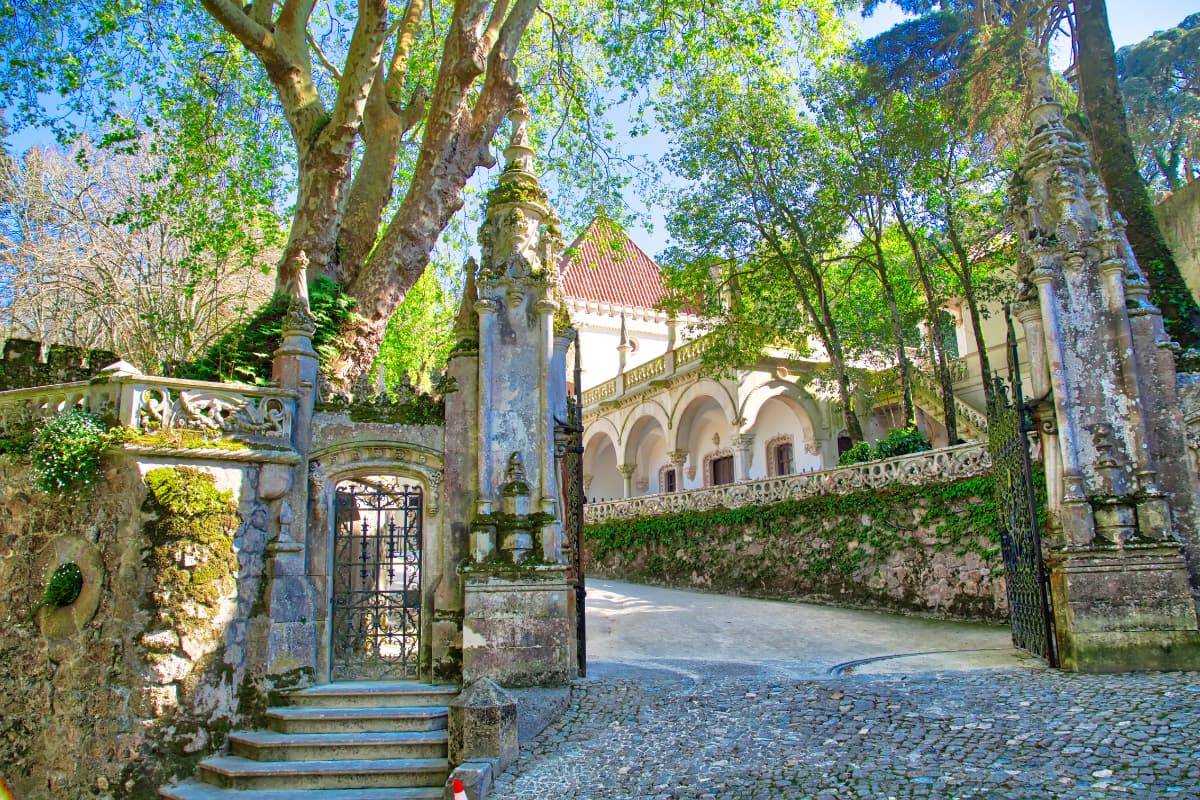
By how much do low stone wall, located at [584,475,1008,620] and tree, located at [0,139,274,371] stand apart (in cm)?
1213

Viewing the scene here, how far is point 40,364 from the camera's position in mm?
8852

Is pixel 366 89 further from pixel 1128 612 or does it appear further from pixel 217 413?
pixel 1128 612

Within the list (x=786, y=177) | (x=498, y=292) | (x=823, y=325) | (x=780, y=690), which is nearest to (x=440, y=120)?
(x=498, y=292)

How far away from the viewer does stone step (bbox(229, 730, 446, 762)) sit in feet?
22.9

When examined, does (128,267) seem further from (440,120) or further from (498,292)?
(498,292)

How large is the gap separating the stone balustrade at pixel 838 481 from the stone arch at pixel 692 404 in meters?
4.38

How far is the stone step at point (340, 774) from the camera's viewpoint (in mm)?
6664

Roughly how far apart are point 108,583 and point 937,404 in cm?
2193

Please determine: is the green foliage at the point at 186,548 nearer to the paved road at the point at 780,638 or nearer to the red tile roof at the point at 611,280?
the paved road at the point at 780,638

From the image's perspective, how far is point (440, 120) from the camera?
37.4 feet

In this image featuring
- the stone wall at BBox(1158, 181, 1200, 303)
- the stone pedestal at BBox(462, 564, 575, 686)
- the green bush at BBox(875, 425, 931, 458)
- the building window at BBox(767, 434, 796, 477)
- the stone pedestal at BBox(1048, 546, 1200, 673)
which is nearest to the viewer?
the stone pedestal at BBox(462, 564, 575, 686)

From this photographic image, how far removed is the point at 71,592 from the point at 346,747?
9.98ft

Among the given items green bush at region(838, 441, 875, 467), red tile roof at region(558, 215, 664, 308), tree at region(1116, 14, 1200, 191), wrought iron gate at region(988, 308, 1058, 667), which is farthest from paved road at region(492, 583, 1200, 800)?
red tile roof at region(558, 215, 664, 308)

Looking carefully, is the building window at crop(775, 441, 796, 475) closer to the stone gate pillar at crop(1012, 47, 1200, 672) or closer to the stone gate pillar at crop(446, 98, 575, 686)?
the stone gate pillar at crop(1012, 47, 1200, 672)
